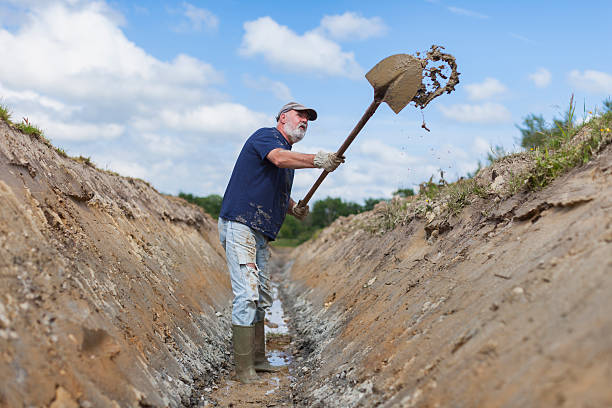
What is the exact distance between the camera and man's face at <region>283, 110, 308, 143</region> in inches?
199

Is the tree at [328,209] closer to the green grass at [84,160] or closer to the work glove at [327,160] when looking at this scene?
the green grass at [84,160]

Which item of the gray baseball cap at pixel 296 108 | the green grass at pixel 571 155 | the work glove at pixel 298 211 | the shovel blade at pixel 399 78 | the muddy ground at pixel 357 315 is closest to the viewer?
the muddy ground at pixel 357 315

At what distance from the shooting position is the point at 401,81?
453cm

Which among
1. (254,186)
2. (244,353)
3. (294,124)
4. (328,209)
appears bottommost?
(244,353)

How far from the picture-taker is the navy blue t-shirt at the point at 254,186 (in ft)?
15.6

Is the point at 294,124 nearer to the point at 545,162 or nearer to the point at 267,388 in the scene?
the point at 545,162

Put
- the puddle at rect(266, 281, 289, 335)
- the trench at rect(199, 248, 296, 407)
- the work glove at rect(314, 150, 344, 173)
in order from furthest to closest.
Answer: the puddle at rect(266, 281, 289, 335), the work glove at rect(314, 150, 344, 173), the trench at rect(199, 248, 296, 407)

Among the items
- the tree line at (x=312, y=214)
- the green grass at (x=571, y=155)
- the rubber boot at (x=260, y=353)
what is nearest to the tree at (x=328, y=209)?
the tree line at (x=312, y=214)

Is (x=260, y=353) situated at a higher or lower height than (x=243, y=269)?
lower

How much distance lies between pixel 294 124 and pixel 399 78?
1.20 m

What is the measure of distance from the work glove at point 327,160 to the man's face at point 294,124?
0.74m

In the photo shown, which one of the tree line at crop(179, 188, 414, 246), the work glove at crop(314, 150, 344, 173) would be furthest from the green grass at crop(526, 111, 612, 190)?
the tree line at crop(179, 188, 414, 246)

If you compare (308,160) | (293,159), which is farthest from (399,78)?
(293,159)

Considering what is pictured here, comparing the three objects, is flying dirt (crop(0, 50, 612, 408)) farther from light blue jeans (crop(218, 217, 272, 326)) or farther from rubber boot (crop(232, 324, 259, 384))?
light blue jeans (crop(218, 217, 272, 326))
